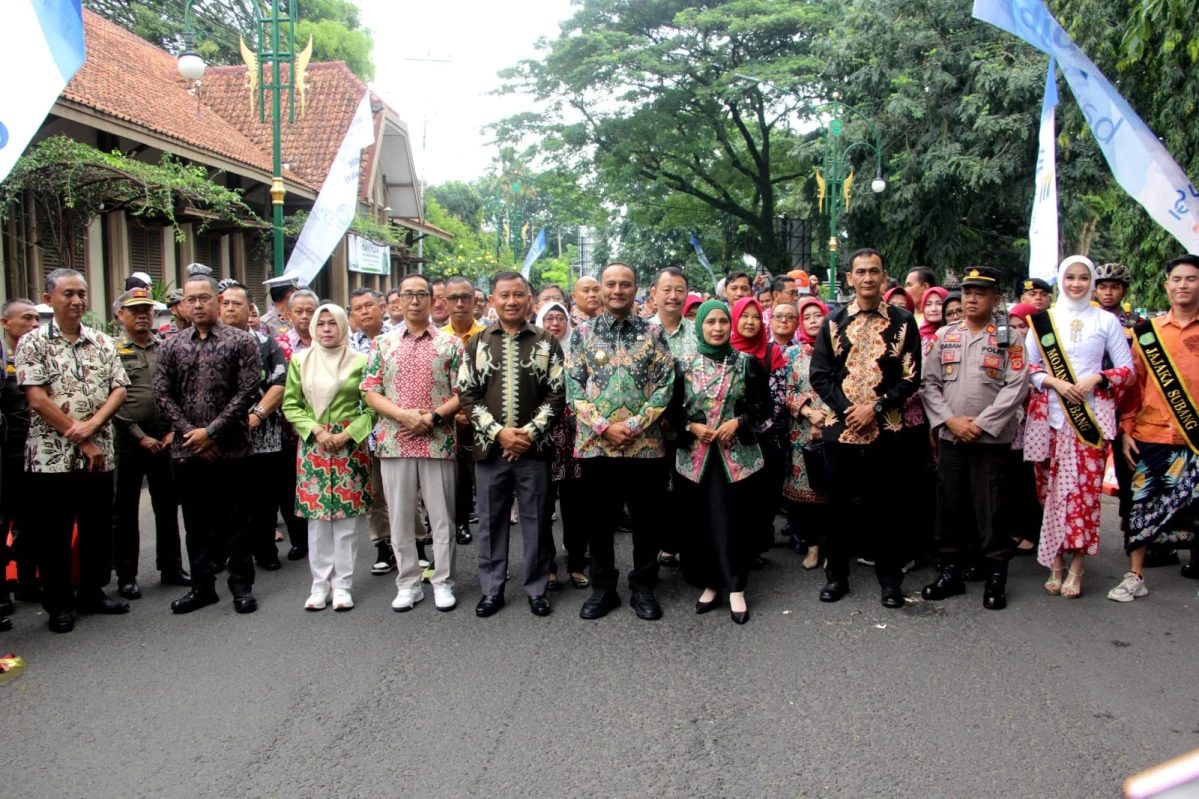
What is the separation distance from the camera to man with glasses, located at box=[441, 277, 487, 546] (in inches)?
235

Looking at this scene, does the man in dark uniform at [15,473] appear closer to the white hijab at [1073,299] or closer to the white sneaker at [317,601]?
the white sneaker at [317,601]

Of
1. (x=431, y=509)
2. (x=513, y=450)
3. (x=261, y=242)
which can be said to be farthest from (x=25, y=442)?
(x=261, y=242)

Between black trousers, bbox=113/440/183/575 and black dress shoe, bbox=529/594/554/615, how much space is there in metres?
2.39

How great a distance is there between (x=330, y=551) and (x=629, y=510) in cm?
181

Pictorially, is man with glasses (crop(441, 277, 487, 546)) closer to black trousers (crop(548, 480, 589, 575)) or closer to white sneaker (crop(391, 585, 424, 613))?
white sneaker (crop(391, 585, 424, 613))

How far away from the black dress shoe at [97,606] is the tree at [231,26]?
25.3 meters

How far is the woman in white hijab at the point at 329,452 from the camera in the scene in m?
5.35

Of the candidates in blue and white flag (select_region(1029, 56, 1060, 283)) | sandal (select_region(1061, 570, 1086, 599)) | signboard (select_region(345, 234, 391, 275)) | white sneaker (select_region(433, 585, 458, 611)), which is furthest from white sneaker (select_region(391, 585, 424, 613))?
signboard (select_region(345, 234, 391, 275))

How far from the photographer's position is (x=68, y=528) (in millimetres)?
5184

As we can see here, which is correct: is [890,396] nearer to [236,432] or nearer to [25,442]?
[236,432]

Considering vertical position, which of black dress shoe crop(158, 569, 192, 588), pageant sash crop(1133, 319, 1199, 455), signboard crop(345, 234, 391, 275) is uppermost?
signboard crop(345, 234, 391, 275)

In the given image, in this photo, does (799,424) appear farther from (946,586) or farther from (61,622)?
(61,622)

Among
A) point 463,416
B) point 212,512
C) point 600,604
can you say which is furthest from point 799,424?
point 212,512

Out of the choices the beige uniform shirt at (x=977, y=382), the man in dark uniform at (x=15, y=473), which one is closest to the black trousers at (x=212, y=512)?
the man in dark uniform at (x=15, y=473)
